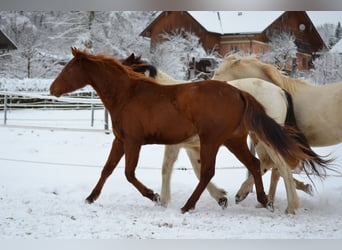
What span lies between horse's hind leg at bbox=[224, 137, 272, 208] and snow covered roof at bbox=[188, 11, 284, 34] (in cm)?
109

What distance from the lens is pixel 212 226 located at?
394 centimetres

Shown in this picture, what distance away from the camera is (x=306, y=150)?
14.0 ft

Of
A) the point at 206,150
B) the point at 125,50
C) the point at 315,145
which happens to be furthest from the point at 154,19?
the point at 315,145

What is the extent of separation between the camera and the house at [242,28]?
14.9 feet

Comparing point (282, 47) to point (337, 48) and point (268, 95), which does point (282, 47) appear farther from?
point (268, 95)

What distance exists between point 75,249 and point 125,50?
1.84 metres

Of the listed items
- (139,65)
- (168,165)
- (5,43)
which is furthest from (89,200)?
(5,43)

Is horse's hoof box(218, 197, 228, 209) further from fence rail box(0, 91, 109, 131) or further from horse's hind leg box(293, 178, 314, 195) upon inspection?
fence rail box(0, 91, 109, 131)

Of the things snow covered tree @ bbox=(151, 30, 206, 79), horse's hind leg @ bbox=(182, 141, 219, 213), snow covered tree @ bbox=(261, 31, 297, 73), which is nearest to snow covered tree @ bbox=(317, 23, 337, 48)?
snow covered tree @ bbox=(261, 31, 297, 73)

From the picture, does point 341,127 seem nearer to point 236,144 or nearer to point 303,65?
point 303,65

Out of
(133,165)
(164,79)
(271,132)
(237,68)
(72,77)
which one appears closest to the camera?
(271,132)

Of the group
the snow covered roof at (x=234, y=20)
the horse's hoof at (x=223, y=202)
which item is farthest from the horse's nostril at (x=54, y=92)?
the horse's hoof at (x=223, y=202)

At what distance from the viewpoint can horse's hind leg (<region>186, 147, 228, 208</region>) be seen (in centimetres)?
423

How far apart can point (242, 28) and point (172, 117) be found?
118 cm
